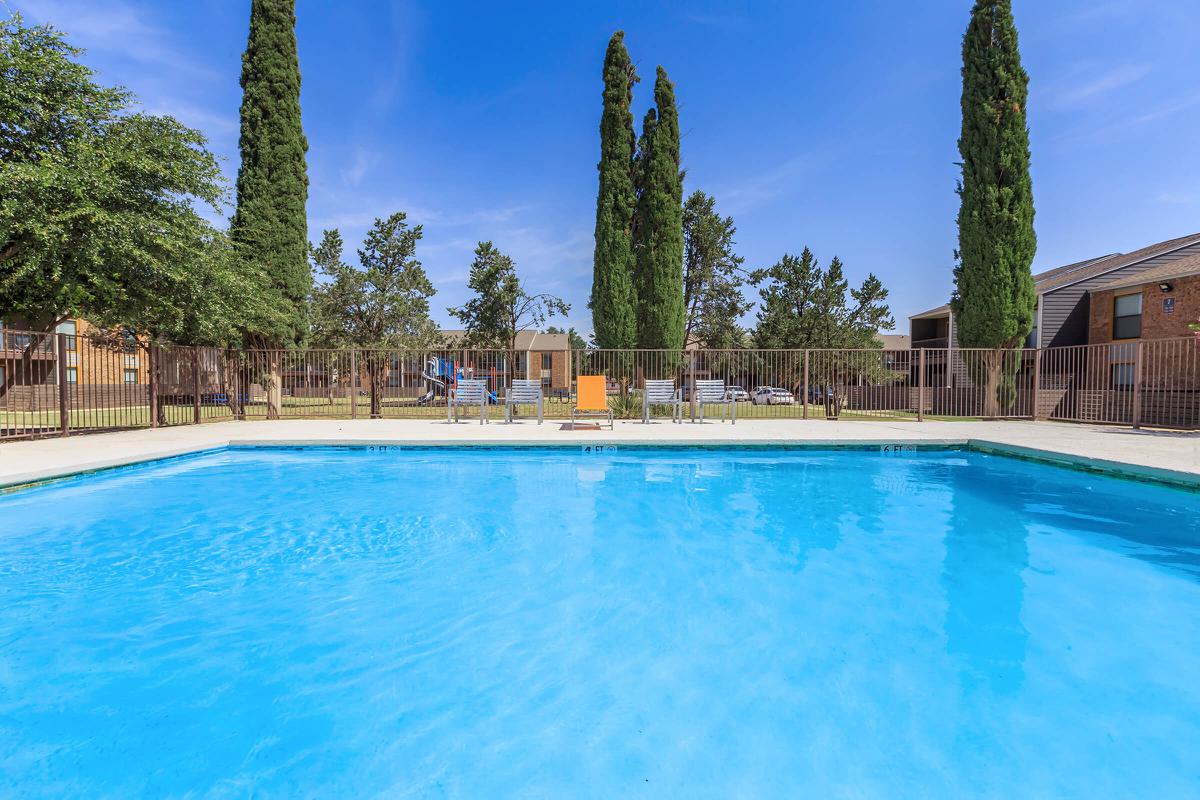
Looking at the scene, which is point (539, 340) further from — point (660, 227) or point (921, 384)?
point (921, 384)

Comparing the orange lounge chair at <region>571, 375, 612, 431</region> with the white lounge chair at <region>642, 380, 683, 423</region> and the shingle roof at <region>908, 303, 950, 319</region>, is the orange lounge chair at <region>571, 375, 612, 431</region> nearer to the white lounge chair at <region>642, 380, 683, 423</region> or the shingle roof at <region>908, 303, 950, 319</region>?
the white lounge chair at <region>642, 380, 683, 423</region>

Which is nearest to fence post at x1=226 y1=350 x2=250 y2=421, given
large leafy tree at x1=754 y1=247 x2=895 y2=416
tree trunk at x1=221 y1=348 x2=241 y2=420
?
tree trunk at x1=221 y1=348 x2=241 y2=420

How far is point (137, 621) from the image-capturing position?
10.1ft

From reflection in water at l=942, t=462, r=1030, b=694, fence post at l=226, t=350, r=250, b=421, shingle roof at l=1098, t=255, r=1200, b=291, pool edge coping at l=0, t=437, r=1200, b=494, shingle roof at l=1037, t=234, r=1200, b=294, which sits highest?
shingle roof at l=1037, t=234, r=1200, b=294

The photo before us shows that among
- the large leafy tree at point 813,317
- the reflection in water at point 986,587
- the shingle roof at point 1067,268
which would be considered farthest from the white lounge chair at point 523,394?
the shingle roof at point 1067,268

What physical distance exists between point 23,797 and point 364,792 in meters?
1.08

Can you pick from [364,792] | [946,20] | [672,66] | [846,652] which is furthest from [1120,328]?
[364,792]

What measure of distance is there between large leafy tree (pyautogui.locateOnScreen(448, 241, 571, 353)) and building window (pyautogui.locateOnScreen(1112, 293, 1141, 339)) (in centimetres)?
2286

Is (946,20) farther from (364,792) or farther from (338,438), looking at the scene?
(364,792)

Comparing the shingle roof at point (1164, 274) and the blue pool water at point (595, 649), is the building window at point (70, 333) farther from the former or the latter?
the shingle roof at point (1164, 274)

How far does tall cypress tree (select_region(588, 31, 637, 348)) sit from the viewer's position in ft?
50.8

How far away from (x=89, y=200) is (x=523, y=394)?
7924 mm

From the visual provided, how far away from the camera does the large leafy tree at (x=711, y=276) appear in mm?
26734

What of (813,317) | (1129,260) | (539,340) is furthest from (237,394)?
(539,340)
